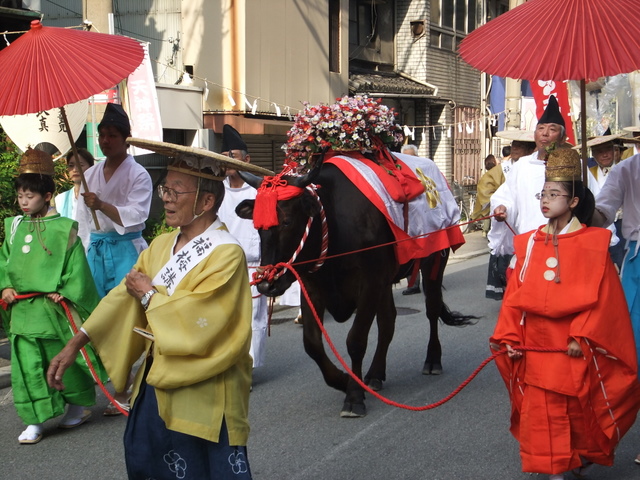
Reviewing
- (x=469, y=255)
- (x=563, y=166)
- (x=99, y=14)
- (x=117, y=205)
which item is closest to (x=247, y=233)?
(x=117, y=205)

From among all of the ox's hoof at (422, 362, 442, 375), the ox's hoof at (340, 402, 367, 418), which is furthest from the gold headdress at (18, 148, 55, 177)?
the ox's hoof at (422, 362, 442, 375)

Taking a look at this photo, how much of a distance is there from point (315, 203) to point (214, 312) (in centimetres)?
281

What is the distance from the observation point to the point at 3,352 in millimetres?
8586

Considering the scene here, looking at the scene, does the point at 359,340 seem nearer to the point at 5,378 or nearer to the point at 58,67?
the point at 58,67

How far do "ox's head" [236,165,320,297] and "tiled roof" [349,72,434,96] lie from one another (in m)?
14.6

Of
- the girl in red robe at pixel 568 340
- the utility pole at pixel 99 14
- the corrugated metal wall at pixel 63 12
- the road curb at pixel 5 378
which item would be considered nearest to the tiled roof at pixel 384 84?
the corrugated metal wall at pixel 63 12

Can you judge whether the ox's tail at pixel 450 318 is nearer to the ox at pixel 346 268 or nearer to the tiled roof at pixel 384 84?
the ox at pixel 346 268

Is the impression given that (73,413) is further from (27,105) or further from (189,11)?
(189,11)

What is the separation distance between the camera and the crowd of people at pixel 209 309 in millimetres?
3658

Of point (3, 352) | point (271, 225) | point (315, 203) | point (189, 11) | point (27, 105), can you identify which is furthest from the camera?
point (189, 11)

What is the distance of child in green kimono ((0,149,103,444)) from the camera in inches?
234

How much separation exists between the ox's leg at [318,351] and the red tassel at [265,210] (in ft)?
2.93

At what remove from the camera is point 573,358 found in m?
4.68

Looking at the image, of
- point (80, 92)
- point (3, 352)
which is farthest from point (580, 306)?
point (3, 352)
